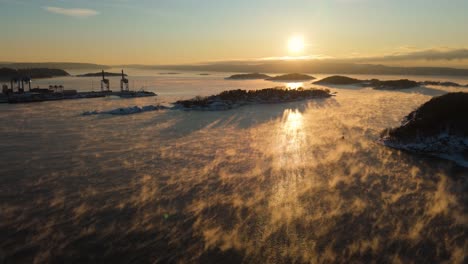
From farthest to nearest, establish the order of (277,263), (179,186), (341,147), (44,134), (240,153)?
(44,134) → (341,147) → (240,153) → (179,186) → (277,263)

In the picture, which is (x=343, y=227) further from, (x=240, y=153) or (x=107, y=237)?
(x=240, y=153)

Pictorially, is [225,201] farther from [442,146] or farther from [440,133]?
[440,133]

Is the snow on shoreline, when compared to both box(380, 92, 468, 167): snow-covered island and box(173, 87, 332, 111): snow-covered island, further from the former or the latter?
box(173, 87, 332, 111): snow-covered island

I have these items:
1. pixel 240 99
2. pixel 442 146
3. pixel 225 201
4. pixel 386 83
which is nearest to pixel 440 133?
pixel 442 146

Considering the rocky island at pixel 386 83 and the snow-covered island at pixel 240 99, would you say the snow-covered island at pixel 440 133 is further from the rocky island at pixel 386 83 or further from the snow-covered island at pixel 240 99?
the rocky island at pixel 386 83

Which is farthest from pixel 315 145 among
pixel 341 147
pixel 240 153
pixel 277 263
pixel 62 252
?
pixel 62 252

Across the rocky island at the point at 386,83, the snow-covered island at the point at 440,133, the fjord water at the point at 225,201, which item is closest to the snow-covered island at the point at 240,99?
the fjord water at the point at 225,201
